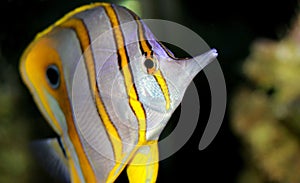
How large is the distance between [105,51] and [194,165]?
1.19 metres

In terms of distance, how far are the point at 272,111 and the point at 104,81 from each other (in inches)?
49.0

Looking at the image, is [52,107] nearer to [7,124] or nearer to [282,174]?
[7,124]

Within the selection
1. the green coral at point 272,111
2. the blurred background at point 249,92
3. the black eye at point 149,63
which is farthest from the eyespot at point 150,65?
the green coral at point 272,111

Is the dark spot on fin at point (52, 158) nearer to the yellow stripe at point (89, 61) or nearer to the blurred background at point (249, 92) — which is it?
the yellow stripe at point (89, 61)

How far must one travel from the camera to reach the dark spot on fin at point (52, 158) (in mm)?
561

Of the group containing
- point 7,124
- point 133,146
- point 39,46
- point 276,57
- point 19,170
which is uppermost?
point 276,57

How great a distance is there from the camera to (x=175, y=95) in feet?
1.56

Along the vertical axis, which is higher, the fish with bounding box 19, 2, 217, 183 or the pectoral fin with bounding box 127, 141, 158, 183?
the fish with bounding box 19, 2, 217, 183

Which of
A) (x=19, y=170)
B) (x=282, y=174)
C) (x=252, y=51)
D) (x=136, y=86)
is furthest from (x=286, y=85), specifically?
(x=136, y=86)

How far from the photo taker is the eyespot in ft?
1.53

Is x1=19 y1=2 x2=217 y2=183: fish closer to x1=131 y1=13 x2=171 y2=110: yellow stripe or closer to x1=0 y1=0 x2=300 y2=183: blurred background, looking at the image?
x1=131 y1=13 x2=171 y2=110: yellow stripe

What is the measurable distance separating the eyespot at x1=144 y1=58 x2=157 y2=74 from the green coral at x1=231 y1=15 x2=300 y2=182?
1.17 m

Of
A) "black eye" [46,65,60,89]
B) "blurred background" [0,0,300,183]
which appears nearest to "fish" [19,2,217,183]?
"black eye" [46,65,60,89]

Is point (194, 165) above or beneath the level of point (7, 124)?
beneath
